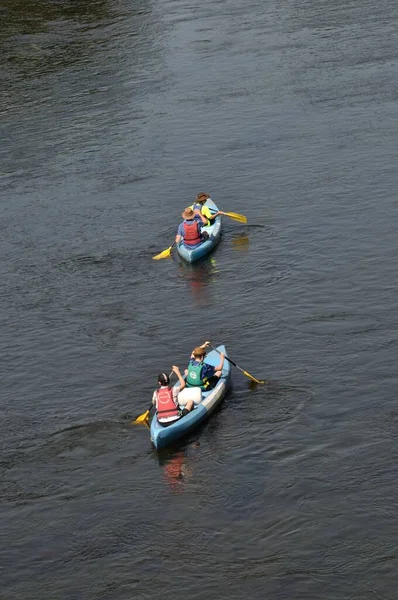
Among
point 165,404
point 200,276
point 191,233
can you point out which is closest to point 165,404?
point 165,404

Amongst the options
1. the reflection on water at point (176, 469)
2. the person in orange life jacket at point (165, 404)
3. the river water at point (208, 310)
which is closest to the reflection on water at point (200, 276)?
the river water at point (208, 310)

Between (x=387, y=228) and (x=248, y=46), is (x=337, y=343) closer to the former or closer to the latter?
(x=387, y=228)

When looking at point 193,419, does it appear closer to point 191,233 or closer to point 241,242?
point 191,233

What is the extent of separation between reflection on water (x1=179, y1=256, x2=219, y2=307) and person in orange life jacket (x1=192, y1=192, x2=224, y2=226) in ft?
5.37

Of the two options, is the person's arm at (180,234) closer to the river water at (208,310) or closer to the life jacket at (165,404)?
the river water at (208,310)

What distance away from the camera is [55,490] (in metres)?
23.7

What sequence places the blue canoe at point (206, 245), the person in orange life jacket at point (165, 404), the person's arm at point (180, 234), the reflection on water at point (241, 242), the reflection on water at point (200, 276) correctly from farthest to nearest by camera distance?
the reflection on water at point (241, 242)
the person's arm at point (180, 234)
the blue canoe at point (206, 245)
the reflection on water at point (200, 276)
the person in orange life jacket at point (165, 404)

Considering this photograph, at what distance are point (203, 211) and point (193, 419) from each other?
12539 mm

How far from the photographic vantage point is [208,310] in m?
31.1

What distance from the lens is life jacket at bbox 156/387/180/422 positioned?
24453 millimetres

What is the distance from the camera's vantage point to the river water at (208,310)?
70.1 ft

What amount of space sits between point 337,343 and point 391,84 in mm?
21619

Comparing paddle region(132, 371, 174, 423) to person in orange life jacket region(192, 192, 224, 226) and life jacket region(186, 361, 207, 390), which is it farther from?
person in orange life jacket region(192, 192, 224, 226)

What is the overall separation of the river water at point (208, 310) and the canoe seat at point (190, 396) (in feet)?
2.17
